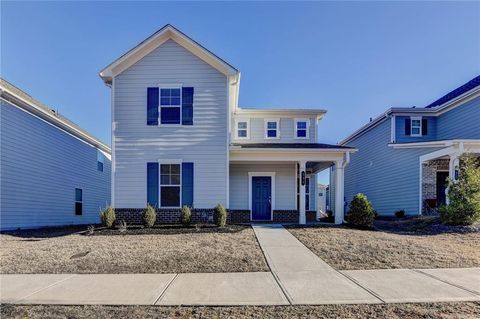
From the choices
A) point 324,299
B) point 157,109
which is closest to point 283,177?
point 157,109

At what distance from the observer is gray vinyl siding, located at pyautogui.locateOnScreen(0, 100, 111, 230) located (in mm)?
12389

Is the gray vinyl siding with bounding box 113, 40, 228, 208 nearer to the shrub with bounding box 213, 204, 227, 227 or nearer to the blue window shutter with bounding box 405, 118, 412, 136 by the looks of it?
the shrub with bounding box 213, 204, 227, 227

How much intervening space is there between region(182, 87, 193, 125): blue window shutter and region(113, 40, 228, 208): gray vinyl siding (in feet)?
0.53

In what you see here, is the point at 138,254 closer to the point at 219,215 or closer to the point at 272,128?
the point at 219,215

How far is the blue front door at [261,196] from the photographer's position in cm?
1480

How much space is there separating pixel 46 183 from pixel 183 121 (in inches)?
303

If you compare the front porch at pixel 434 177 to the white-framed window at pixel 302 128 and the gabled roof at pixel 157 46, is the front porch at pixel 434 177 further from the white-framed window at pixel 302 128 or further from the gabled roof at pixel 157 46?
the gabled roof at pixel 157 46

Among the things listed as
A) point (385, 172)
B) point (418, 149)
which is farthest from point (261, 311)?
point (385, 172)

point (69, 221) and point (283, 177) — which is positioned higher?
point (283, 177)

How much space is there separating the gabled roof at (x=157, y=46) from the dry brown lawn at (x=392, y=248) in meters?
7.11

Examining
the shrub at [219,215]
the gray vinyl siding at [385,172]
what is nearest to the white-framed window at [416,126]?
the gray vinyl siding at [385,172]

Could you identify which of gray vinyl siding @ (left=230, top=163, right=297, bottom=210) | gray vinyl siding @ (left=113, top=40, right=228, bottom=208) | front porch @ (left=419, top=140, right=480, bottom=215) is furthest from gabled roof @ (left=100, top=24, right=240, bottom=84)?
front porch @ (left=419, top=140, right=480, bottom=215)

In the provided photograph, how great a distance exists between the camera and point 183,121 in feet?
41.0

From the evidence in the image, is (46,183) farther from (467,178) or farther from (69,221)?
(467,178)
